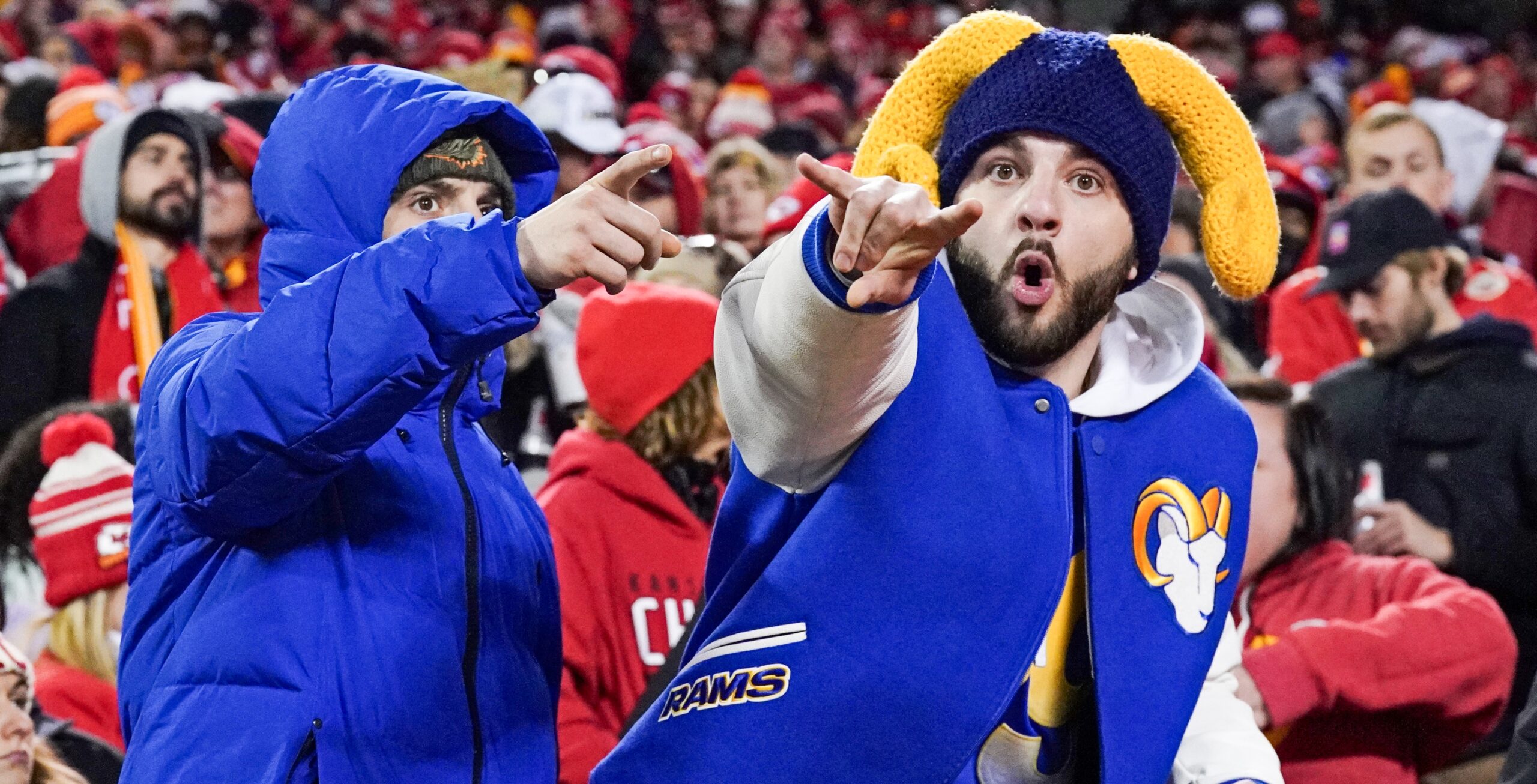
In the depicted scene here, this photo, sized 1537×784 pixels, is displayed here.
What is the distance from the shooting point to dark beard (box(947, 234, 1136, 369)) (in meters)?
2.24

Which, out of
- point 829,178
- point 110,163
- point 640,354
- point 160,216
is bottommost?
point 160,216

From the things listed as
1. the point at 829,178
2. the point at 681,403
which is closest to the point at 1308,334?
the point at 681,403

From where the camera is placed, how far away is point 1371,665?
10.5ft

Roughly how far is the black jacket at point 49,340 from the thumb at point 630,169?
3.36 meters

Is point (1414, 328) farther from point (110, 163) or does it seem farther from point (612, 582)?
point (110, 163)

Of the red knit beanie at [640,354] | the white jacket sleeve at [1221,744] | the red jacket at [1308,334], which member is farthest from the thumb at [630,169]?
the red jacket at [1308,334]

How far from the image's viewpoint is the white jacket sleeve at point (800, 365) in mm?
1821

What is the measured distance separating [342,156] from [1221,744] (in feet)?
4.74

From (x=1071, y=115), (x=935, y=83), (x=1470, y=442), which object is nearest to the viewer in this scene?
(x=1071, y=115)

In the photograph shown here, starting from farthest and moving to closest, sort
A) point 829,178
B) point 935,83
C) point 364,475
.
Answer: point 935,83
point 364,475
point 829,178

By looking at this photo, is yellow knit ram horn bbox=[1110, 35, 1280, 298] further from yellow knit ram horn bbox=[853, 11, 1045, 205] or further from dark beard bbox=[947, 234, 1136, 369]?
dark beard bbox=[947, 234, 1136, 369]

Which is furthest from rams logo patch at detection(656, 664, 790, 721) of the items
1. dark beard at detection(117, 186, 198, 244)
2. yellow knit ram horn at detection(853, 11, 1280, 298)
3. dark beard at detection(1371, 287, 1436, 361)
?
dark beard at detection(117, 186, 198, 244)

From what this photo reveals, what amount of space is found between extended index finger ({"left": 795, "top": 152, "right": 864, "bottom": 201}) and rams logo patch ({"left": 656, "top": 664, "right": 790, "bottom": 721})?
0.59 metres

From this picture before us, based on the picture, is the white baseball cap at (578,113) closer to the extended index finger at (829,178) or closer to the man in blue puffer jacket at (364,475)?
the man in blue puffer jacket at (364,475)
